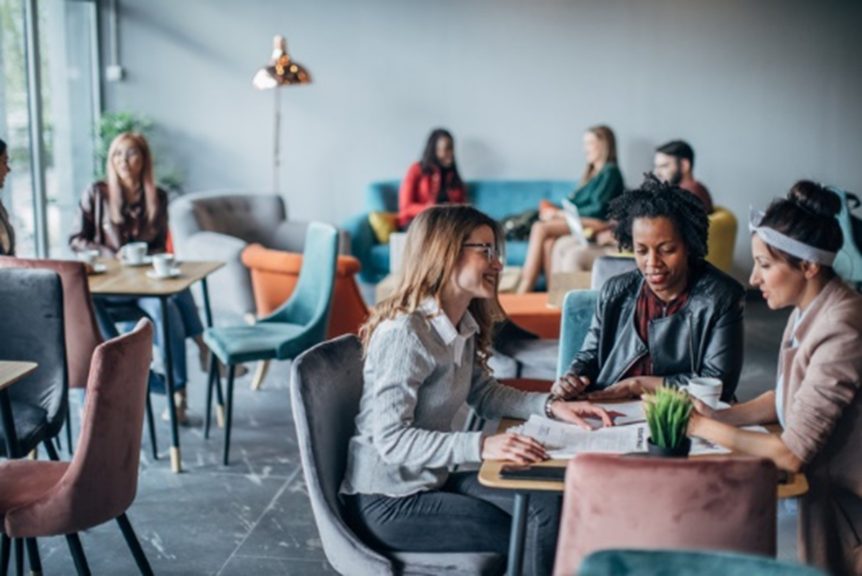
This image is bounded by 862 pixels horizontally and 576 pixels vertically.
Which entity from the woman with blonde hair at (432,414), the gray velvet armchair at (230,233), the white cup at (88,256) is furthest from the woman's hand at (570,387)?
the gray velvet armchair at (230,233)

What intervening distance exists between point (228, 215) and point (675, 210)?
15.0 ft

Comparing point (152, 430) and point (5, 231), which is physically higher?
point (5, 231)

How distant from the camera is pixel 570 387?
3.02 metres

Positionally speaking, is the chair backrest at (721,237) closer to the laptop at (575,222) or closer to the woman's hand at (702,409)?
the laptop at (575,222)

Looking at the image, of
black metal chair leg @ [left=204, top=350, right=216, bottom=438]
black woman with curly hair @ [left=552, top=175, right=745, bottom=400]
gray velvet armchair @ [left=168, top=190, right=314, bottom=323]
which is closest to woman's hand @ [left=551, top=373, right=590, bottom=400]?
black woman with curly hair @ [left=552, top=175, right=745, bottom=400]

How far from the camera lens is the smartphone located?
7.77 ft

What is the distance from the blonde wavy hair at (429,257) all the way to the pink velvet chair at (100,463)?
657 mm

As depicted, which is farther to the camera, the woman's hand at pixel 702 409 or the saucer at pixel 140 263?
the saucer at pixel 140 263

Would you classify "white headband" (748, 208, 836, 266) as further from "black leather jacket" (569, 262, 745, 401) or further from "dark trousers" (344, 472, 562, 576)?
"dark trousers" (344, 472, 562, 576)

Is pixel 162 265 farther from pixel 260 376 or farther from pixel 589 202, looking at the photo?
pixel 589 202

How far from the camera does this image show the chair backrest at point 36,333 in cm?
384

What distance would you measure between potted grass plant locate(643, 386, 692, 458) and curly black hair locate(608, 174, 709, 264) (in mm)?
948

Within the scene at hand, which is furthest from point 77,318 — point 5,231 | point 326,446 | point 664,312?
point 664,312

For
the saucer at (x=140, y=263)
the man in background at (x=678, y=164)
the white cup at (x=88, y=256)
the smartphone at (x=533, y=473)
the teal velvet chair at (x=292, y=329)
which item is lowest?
the teal velvet chair at (x=292, y=329)
